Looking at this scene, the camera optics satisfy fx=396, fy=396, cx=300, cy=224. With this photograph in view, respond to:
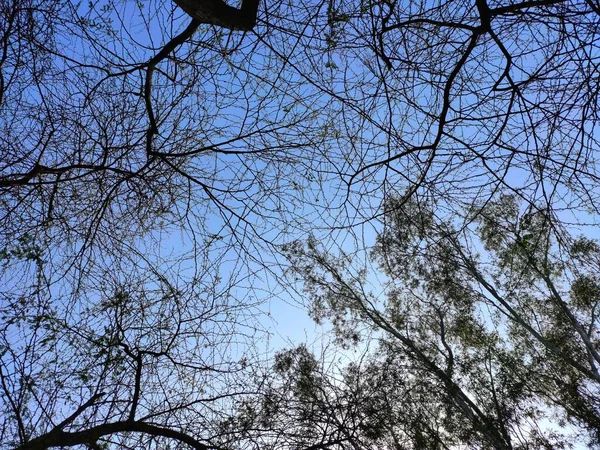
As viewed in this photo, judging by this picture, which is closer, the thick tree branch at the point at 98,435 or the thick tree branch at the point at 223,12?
the thick tree branch at the point at 223,12

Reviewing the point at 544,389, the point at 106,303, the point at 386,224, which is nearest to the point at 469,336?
the point at 544,389

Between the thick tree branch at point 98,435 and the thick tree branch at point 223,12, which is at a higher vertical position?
the thick tree branch at point 223,12

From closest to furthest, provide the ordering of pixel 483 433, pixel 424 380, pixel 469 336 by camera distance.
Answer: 1. pixel 483 433
2. pixel 424 380
3. pixel 469 336

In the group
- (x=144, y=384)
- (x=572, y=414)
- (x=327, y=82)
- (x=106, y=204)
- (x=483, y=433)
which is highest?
(x=106, y=204)

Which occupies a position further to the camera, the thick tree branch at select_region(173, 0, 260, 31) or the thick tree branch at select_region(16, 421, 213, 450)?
the thick tree branch at select_region(16, 421, 213, 450)

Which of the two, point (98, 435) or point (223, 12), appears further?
point (98, 435)

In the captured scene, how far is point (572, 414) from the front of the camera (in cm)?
773

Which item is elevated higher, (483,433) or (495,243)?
(495,243)

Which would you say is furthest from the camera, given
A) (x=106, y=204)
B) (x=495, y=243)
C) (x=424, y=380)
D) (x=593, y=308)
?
(x=593, y=308)

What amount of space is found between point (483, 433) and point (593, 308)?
3.47 metres

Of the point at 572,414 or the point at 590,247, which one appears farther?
the point at 572,414

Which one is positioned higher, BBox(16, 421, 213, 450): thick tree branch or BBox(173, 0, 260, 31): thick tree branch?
BBox(173, 0, 260, 31): thick tree branch

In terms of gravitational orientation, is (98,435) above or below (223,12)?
below

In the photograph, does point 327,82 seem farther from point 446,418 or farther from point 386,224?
point 446,418
